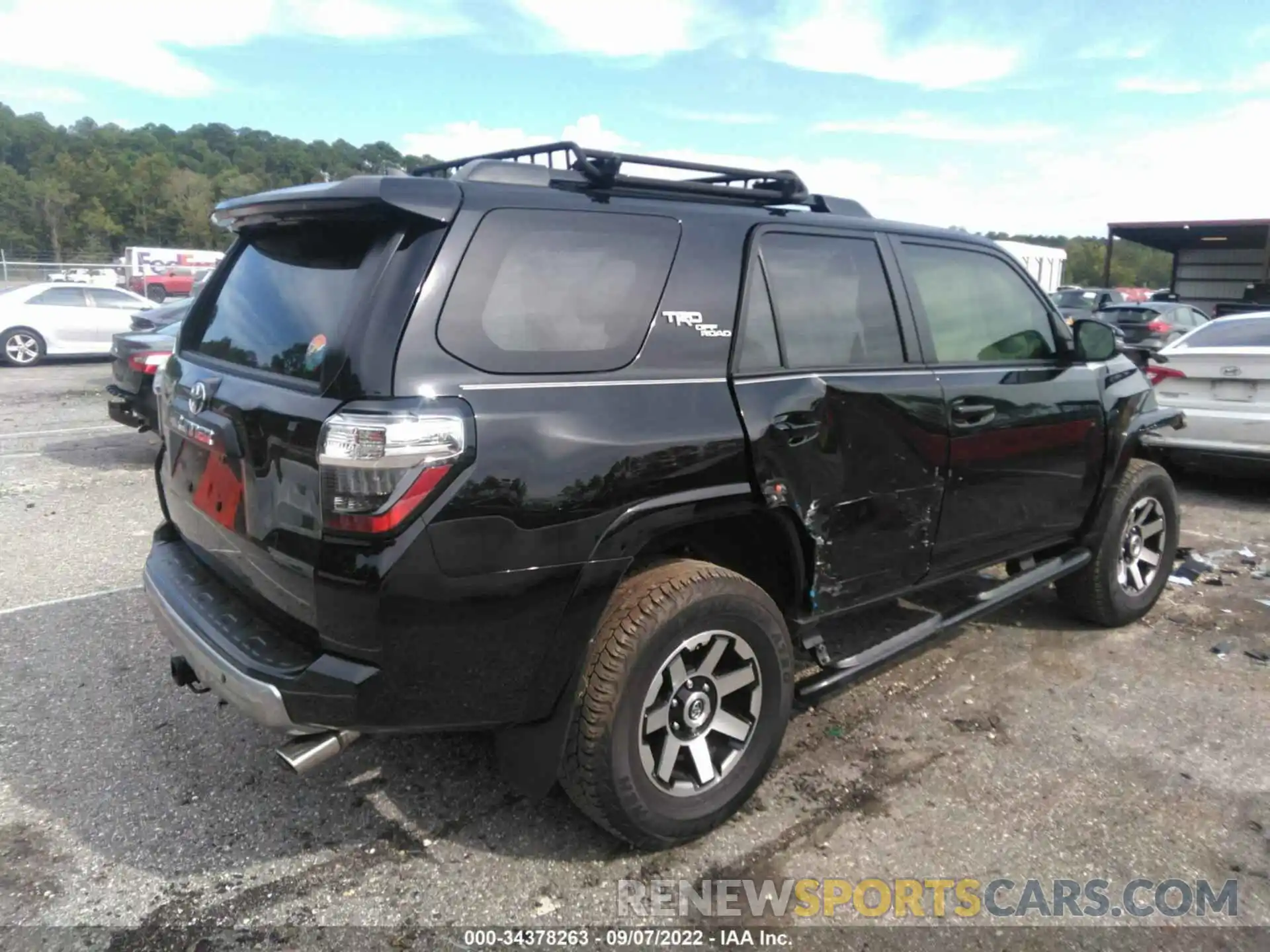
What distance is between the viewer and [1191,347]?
25.5ft

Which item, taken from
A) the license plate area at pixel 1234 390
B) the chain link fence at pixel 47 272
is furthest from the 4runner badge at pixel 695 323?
the chain link fence at pixel 47 272

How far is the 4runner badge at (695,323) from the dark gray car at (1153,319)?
49.2ft

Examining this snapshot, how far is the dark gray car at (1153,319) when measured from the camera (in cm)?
1627

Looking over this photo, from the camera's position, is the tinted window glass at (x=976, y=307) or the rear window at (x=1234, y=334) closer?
the tinted window glass at (x=976, y=307)

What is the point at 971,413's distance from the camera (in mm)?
3719

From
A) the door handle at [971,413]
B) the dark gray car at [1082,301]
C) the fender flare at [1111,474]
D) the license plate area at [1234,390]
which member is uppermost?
the dark gray car at [1082,301]

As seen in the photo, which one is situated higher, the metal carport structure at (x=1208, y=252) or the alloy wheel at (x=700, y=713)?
the metal carport structure at (x=1208, y=252)

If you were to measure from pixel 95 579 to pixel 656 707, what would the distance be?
3.93 meters

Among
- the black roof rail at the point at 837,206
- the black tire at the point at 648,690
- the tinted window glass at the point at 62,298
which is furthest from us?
the tinted window glass at the point at 62,298

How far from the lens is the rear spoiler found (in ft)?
7.94

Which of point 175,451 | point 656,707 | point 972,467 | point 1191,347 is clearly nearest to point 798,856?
point 656,707

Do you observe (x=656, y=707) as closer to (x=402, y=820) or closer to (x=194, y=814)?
(x=402, y=820)

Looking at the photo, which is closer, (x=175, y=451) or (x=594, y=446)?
(x=594, y=446)

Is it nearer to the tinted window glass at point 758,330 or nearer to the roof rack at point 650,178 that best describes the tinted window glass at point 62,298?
the roof rack at point 650,178
